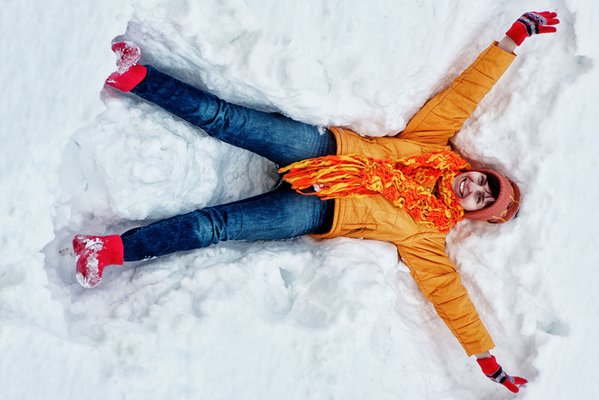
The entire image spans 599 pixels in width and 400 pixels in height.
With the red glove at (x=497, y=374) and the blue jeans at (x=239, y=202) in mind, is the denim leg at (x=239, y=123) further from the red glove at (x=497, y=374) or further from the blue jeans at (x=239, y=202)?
the red glove at (x=497, y=374)

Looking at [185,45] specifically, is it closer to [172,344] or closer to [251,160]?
[251,160]

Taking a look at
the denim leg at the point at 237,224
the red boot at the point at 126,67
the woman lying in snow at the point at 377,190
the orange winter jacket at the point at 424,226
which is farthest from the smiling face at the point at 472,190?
the red boot at the point at 126,67

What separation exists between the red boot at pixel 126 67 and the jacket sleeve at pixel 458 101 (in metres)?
0.81

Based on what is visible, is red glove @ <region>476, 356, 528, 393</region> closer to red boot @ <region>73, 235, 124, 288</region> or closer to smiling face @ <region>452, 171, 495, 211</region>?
smiling face @ <region>452, 171, 495, 211</region>

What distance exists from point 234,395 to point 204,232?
1.31ft

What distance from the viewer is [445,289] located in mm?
1603

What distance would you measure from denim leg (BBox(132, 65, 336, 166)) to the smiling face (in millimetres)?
390

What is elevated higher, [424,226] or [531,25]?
[531,25]

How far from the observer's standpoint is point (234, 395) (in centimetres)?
128

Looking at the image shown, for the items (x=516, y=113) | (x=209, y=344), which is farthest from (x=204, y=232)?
(x=516, y=113)

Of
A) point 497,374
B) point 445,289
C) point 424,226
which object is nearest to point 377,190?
point 424,226

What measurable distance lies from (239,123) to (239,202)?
0.71 feet

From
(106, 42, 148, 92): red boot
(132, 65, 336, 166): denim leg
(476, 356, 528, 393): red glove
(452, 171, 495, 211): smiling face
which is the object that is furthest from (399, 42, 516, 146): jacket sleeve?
(106, 42, 148, 92): red boot

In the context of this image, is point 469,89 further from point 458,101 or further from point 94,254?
point 94,254
